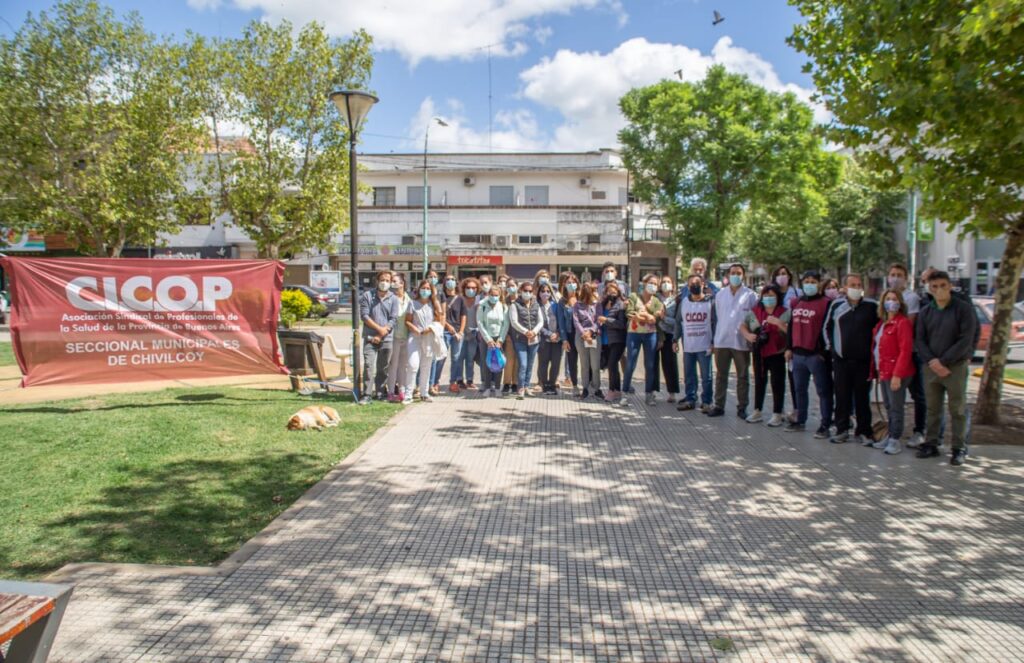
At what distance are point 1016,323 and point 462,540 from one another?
1507 cm

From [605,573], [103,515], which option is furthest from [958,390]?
[103,515]

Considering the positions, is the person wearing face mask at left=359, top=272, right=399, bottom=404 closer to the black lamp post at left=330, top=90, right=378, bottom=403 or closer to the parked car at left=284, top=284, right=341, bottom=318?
the black lamp post at left=330, top=90, right=378, bottom=403

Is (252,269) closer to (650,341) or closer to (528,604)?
(650,341)

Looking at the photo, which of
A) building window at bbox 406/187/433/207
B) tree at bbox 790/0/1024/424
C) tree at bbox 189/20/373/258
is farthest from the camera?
building window at bbox 406/187/433/207

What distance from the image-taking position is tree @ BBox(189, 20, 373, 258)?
17547 millimetres

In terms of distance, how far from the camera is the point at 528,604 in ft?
12.2

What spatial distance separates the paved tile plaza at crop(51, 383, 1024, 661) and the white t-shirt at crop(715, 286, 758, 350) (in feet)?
7.18

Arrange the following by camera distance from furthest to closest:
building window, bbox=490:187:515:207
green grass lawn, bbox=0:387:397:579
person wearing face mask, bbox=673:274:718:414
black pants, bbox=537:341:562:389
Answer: building window, bbox=490:187:515:207 → black pants, bbox=537:341:562:389 → person wearing face mask, bbox=673:274:718:414 → green grass lawn, bbox=0:387:397:579

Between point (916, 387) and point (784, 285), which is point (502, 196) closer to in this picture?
point (784, 285)

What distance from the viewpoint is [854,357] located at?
7.37 m

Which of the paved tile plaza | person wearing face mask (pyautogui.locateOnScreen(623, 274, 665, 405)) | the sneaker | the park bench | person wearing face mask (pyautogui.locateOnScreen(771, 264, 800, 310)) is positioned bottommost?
the paved tile plaza

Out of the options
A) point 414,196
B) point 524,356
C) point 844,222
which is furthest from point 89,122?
point 844,222

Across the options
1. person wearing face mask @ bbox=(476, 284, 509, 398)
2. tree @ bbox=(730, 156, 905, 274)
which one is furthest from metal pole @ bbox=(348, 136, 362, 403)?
tree @ bbox=(730, 156, 905, 274)

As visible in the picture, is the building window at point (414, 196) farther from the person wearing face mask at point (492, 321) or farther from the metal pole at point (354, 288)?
the metal pole at point (354, 288)
